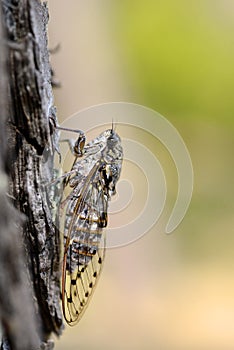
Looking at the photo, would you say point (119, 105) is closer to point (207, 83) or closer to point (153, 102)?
point (153, 102)

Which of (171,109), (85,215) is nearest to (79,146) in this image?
(85,215)

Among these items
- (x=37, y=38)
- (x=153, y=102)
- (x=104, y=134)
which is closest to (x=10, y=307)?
(x=37, y=38)

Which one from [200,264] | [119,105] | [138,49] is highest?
[138,49]

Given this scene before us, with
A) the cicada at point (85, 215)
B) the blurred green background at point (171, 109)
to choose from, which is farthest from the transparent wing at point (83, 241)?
the blurred green background at point (171, 109)

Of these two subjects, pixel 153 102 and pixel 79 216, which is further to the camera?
pixel 153 102

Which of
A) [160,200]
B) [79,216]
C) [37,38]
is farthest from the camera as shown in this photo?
[160,200]

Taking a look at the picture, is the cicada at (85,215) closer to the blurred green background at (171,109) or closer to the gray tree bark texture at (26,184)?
the gray tree bark texture at (26,184)
